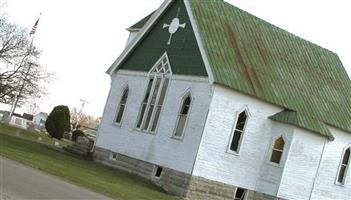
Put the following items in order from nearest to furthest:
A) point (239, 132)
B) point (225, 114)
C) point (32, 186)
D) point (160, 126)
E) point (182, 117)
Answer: point (32, 186) → point (225, 114) → point (239, 132) → point (182, 117) → point (160, 126)

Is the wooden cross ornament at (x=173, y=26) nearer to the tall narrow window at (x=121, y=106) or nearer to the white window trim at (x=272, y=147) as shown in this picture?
the tall narrow window at (x=121, y=106)

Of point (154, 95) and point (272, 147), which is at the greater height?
point (154, 95)

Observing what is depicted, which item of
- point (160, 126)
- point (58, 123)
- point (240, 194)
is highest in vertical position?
point (160, 126)

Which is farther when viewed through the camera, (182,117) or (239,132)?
(182,117)

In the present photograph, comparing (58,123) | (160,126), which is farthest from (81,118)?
(160,126)

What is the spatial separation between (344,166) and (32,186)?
21840 mm

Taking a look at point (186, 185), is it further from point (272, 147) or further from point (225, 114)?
point (272, 147)

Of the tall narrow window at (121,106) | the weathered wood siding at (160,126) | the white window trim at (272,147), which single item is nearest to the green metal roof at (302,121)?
the white window trim at (272,147)

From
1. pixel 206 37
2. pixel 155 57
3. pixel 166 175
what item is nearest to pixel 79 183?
pixel 166 175

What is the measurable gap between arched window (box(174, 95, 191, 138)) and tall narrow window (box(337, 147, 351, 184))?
31.4ft

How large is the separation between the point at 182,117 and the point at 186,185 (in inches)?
141

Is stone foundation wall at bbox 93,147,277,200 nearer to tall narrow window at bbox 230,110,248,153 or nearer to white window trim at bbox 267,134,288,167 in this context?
white window trim at bbox 267,134,288,167

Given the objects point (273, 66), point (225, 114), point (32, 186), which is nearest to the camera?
point (32, 186)

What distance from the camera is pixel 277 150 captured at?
31.4m
